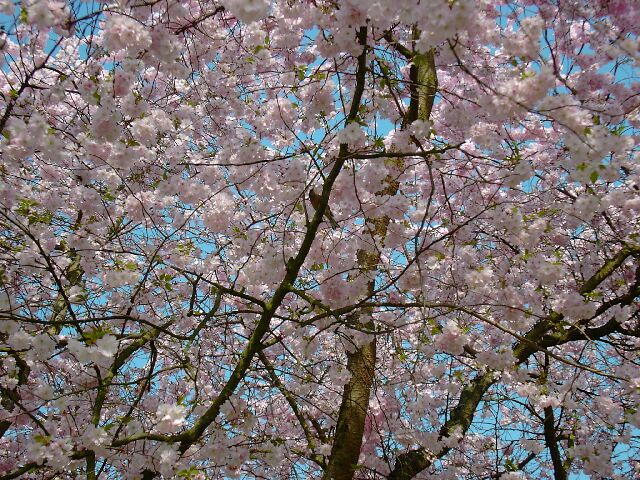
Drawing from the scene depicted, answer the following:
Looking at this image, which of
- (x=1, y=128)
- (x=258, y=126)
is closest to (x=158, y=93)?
(x=258, y=126)

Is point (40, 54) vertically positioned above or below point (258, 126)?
above

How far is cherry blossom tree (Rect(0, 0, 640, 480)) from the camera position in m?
3.17

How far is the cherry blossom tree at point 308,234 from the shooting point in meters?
3.17

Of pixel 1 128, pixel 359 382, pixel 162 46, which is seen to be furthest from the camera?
pixel 359 382

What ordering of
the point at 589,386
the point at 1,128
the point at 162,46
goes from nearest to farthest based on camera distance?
the point at 1,128 → the point at 162,46 → the point at 589,386

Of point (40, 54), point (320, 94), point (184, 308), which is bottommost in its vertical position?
point (184, 308)

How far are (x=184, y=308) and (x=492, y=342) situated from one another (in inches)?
112

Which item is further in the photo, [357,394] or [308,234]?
[357,394]

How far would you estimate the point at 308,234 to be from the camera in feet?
11.5

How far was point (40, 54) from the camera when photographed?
5715 mm

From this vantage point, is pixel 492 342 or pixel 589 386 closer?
pixel 492 342

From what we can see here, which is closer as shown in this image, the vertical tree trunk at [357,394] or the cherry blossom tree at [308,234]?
the cherry blossom tree at [308,234]

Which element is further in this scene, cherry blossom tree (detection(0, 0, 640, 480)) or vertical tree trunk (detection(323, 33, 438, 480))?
vertical tree trunk (detection(323, 33, 438, 480))

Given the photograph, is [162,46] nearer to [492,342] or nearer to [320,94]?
[320,94]
